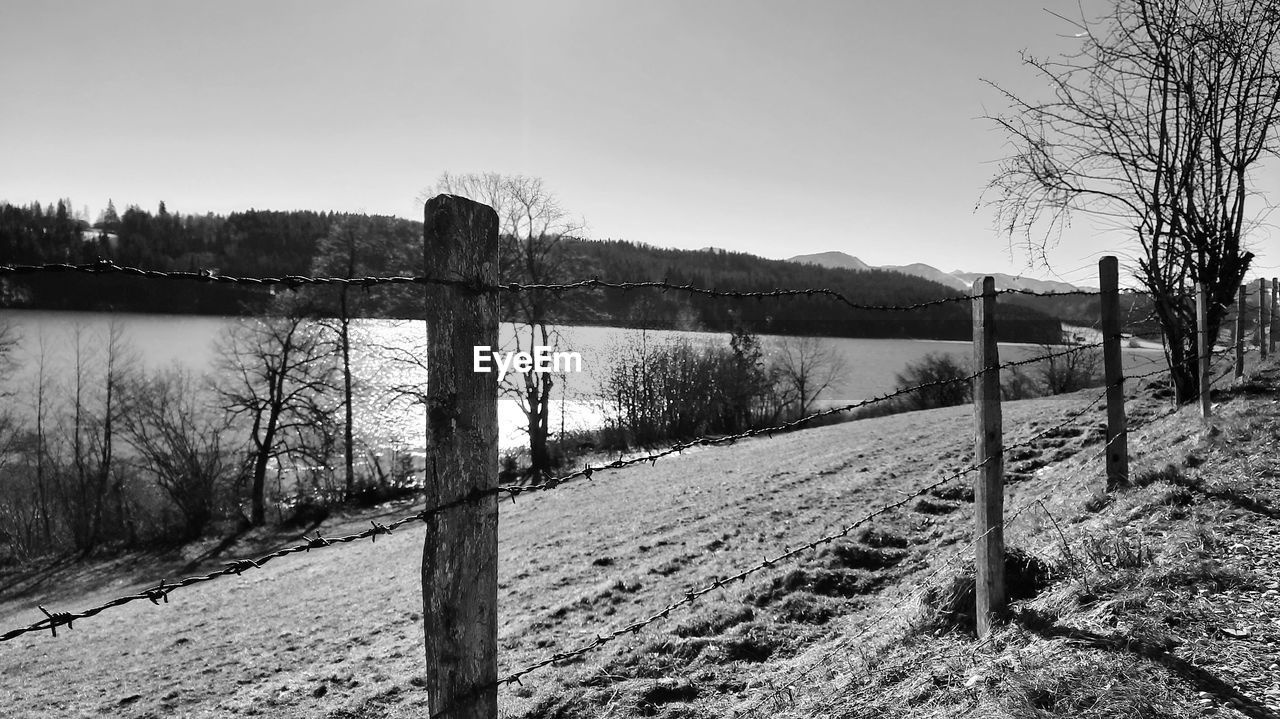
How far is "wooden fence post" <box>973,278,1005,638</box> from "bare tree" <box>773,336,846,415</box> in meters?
51.5

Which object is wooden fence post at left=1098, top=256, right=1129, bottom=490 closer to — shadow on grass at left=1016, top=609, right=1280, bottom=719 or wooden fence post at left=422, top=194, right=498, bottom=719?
shadow on grass at left=1016, top=609, right=1280, bottom=719

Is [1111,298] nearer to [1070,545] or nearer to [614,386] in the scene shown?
[1070,545]

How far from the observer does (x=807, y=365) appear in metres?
58.7

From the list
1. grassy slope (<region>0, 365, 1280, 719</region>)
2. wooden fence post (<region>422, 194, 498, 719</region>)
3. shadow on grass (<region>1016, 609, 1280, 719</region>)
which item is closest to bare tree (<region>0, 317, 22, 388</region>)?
grassy slope (<region>0, 365, 1280, 719</region>)

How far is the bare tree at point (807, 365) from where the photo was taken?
5647cm

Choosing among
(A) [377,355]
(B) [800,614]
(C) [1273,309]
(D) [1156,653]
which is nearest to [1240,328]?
(C) [1273,309]

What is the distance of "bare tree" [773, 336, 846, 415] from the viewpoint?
56.5 metres

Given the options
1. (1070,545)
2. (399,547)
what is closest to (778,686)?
(1070,545)

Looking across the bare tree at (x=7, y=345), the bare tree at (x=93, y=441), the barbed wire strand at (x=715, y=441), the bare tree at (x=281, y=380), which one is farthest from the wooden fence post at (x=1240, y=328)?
the bare tree at (x=7, y=345)

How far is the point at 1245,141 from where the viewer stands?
29.6ft

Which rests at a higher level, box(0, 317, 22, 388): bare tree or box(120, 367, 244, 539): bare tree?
box(0, 317, 22, 388): bare tree

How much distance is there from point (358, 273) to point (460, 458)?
3211cm

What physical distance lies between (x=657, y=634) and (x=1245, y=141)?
1008 centimetres

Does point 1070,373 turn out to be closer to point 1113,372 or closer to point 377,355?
point 377,355
